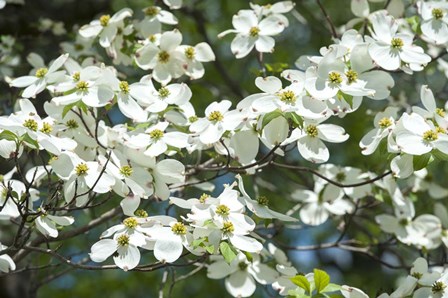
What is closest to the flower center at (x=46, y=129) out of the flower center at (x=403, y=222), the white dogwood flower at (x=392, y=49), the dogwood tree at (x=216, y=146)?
the dogwood tree at (x=216, y=146)

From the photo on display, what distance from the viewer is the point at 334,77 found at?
193 centimetres

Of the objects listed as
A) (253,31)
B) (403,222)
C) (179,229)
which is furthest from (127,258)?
Result: (403,222)

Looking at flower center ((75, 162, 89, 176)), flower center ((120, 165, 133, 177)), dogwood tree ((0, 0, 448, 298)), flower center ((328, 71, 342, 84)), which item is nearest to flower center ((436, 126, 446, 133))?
dogwood tree ((0, 0, 448, 298))

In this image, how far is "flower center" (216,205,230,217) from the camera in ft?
5.98

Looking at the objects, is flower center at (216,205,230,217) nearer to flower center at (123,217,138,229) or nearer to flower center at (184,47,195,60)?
flower center at (123,217,138,229)

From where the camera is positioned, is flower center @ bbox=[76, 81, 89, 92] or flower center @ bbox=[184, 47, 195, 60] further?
flower center @ bbox=[184, 47, 195, 60]

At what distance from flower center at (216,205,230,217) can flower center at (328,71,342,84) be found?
44 cm

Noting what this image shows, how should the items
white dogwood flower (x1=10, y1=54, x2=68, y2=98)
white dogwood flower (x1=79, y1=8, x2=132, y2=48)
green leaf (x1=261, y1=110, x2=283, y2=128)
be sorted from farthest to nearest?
white dogwood flower (x1=79, y1=8, x2=132, y2=48) < white dogwood flower (x1=10, y1=54, x2=68, y2=98) < green leaf (x1=261, y1=110, x2=283, y2=128)

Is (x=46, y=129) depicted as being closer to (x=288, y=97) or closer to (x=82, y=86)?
(x=82, y=86)

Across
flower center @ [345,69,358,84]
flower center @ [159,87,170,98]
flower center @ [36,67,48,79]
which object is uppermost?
flower center @ [345,69,358,84]

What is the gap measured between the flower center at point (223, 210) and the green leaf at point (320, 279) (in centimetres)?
27

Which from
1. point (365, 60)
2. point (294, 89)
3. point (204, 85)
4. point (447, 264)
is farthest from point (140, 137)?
point (204, 85)

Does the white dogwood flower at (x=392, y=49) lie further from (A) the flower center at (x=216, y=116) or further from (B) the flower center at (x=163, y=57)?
(B) the flower center at (x=163, y=57)

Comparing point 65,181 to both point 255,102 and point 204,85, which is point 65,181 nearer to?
point 255,102
